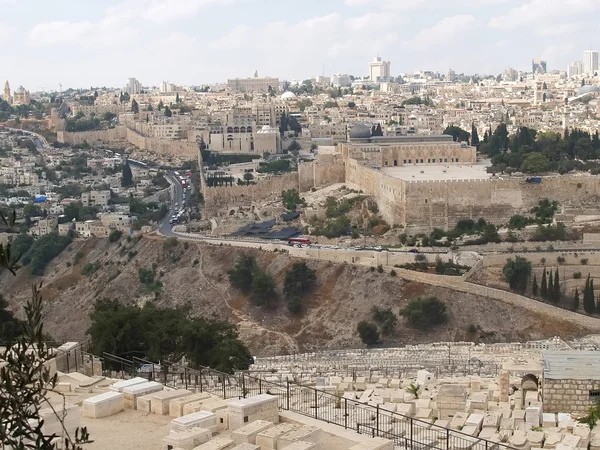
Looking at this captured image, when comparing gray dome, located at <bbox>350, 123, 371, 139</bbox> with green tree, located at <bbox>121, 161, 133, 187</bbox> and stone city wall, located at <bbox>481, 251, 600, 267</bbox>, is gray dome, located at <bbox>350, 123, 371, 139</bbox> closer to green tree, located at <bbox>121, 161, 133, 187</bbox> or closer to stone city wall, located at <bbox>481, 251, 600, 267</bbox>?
green tree, located at <bbox>121, 161, 133, 187</bbox>

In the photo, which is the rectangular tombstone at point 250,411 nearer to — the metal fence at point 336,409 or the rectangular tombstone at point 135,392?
the metal fence at point 336,409

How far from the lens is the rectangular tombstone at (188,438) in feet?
36.1

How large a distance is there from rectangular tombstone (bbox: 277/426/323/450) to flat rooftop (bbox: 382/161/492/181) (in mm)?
24490

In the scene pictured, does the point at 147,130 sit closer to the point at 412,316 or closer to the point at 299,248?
the point at 299,248

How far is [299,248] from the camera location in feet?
110

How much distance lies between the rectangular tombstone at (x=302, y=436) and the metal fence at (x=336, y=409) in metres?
1.04

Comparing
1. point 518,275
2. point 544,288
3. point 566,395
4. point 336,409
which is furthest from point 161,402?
point 518,275

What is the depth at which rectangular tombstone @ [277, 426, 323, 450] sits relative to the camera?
1091cm

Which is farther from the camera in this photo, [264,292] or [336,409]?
[264,292]

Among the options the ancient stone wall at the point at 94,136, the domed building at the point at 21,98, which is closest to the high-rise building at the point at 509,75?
the domed building at the point at 21,98

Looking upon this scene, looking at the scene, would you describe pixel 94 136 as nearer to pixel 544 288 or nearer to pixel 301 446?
pixel 544 288

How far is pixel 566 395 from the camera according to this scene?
17.2 m

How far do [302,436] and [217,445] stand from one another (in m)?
0.85

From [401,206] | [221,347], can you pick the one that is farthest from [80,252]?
[221,347]
